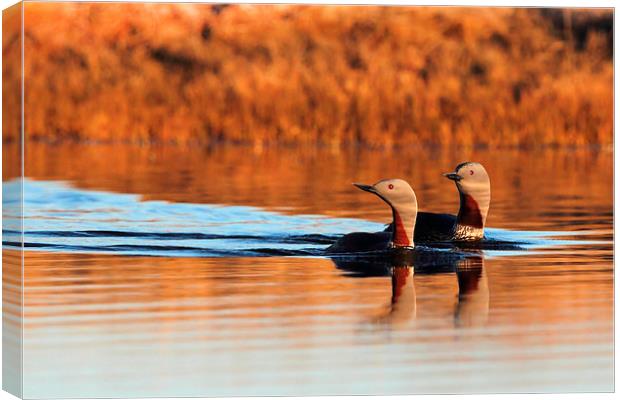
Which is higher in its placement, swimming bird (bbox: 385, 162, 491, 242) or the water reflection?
swimming bird (bbox: 385, 162, 491, 242)

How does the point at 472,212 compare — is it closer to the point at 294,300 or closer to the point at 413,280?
the point at 413,280

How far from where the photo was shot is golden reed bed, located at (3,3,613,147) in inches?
766

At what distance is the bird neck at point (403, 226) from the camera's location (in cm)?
1023

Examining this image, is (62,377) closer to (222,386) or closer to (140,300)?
(222,386)

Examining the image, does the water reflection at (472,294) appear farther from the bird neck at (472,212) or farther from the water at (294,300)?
the bird neck at (472,212)

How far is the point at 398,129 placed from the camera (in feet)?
73.4

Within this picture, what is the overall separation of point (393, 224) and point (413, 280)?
116cm

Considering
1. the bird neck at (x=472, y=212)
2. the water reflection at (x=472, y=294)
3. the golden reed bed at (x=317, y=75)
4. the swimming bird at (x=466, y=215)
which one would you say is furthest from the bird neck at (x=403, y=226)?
the golden reed bed at (x=317, y=75)

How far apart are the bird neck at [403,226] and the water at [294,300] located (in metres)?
0.13

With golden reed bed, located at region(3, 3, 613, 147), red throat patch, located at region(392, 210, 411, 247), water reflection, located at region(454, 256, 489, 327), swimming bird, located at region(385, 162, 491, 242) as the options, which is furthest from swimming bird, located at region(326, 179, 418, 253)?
golden reed bed, located at region(3, 3, 613, 147)

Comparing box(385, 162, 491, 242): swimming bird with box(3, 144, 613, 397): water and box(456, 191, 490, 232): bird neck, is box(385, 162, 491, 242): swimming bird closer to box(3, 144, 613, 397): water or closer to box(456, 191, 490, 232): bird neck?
box(456, 191, 490, 232): bird neck

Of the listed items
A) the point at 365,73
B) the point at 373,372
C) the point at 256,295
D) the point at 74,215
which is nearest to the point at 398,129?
the point at 365,73

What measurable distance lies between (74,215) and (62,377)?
258 inches

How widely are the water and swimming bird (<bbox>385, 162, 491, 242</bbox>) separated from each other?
9.1 inches
